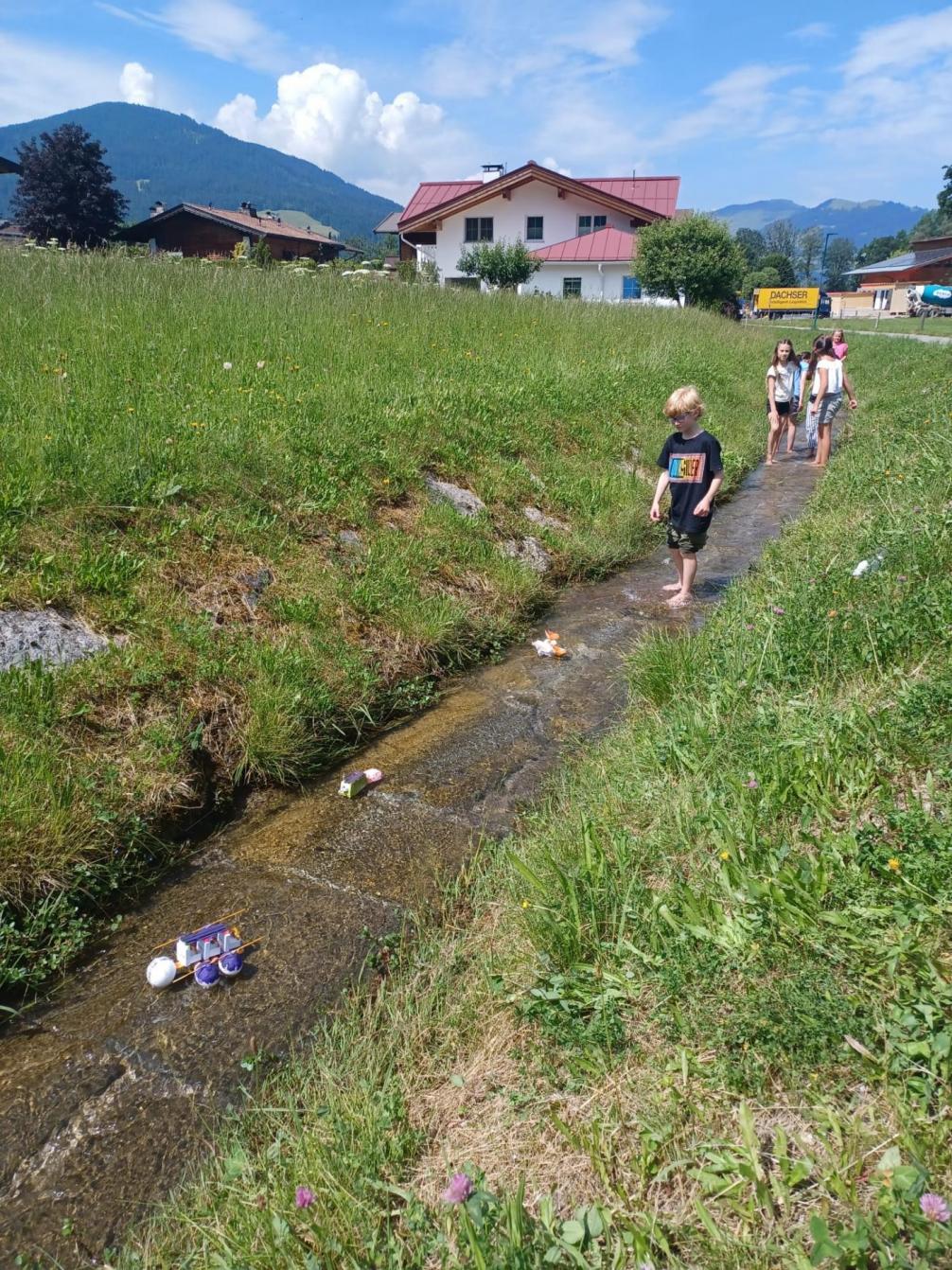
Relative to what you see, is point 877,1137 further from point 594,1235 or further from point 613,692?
point 613,692

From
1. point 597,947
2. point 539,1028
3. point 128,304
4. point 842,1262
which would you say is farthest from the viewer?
point 128,304

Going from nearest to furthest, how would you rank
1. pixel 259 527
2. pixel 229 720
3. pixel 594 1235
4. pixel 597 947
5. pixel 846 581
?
pixel 594 1235
pixel 597 947
pixel 229 720
pixel 846 581
pixel 259 527

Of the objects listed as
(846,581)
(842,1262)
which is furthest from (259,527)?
(842,1262)

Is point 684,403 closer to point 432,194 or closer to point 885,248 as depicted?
point 432,194

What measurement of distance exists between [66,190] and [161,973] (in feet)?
228

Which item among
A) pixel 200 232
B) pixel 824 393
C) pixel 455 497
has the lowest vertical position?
pixel 455 497

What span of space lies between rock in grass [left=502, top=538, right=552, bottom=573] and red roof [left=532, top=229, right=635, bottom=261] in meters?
39.8

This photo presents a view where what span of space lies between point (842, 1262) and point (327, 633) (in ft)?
14.1

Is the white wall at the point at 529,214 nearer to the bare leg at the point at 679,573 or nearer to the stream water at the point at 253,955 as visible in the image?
the bare leg at the point at 679,573

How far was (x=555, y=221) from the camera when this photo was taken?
1839 inches

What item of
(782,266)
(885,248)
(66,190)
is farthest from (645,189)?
(885,248)

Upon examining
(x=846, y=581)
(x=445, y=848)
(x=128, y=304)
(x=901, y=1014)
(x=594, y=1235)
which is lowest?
(x=445, y=848)

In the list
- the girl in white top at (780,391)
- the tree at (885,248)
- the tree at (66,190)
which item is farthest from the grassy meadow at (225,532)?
the tree at (885,248)

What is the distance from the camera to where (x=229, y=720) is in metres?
4.59
